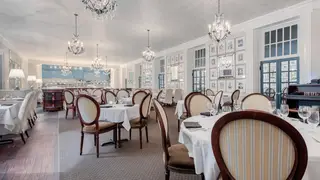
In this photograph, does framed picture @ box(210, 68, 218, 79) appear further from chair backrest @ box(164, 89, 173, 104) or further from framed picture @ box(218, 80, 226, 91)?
chair backrest @ box(164, 89, 173, 104)

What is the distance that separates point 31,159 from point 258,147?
10.9 feet

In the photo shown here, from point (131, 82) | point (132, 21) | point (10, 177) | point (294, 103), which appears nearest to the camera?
point (10, 177)

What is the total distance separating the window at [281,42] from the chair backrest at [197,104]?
384 cm

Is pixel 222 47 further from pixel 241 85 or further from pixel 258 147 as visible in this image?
pixel 258 147

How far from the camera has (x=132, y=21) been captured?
6.56 metres

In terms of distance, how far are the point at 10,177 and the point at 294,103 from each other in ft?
17.2

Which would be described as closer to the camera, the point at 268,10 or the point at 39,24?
the point at 268,10

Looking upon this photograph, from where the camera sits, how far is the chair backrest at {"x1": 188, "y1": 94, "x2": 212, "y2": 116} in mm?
3393

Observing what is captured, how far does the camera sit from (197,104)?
135 inches

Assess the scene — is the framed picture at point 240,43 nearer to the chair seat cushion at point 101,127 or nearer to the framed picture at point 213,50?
the framed picture at point 213,50

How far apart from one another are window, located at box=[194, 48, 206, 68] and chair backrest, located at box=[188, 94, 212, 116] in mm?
6141

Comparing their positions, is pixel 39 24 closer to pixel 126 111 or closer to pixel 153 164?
pixel 126 111

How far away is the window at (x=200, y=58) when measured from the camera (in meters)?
9.36

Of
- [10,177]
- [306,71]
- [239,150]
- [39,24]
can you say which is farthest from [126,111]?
[39,24]
